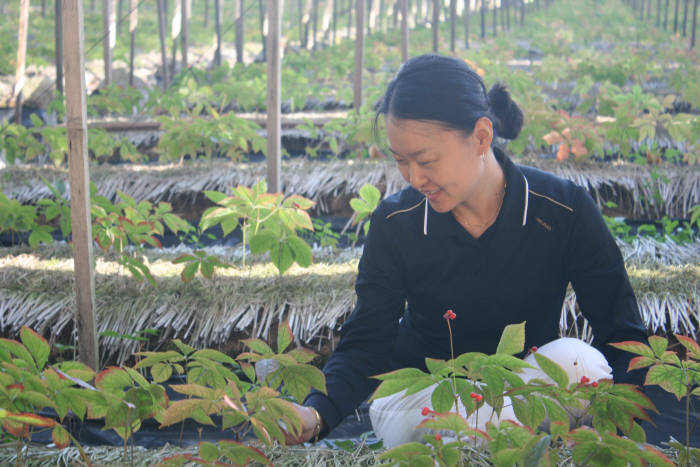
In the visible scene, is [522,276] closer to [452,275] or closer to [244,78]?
[452,275]

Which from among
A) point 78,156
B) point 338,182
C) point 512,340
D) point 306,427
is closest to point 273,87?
point 78,156

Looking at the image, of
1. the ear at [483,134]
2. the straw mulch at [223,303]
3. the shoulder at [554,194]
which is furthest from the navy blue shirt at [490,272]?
the straw mulch at [223,303]

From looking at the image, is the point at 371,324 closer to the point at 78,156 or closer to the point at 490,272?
the point at 490,272

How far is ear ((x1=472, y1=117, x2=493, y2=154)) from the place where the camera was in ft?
5.04

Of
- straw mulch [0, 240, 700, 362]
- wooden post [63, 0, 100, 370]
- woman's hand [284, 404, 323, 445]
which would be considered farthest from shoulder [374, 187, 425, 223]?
straw mulch [0, 240, 700, 362]

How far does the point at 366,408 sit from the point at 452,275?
2.91 ft

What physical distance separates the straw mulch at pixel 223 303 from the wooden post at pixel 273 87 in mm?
496

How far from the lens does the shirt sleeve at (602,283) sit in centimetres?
157

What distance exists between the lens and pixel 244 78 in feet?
26.5

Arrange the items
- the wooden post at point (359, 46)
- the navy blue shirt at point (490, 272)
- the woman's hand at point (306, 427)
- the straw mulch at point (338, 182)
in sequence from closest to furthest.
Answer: the woman's hand at point (306, 427) → the navy blue shirt at point (490, 272) → the straw mulch at point (338, 182) → the wooden post at point (359, 46)

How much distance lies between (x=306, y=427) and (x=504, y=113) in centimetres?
92

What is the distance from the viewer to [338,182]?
449 centimetres

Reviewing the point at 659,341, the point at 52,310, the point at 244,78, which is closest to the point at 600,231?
the point at 659,341

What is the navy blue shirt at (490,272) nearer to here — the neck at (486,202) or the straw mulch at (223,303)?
the neck at (486,202)
